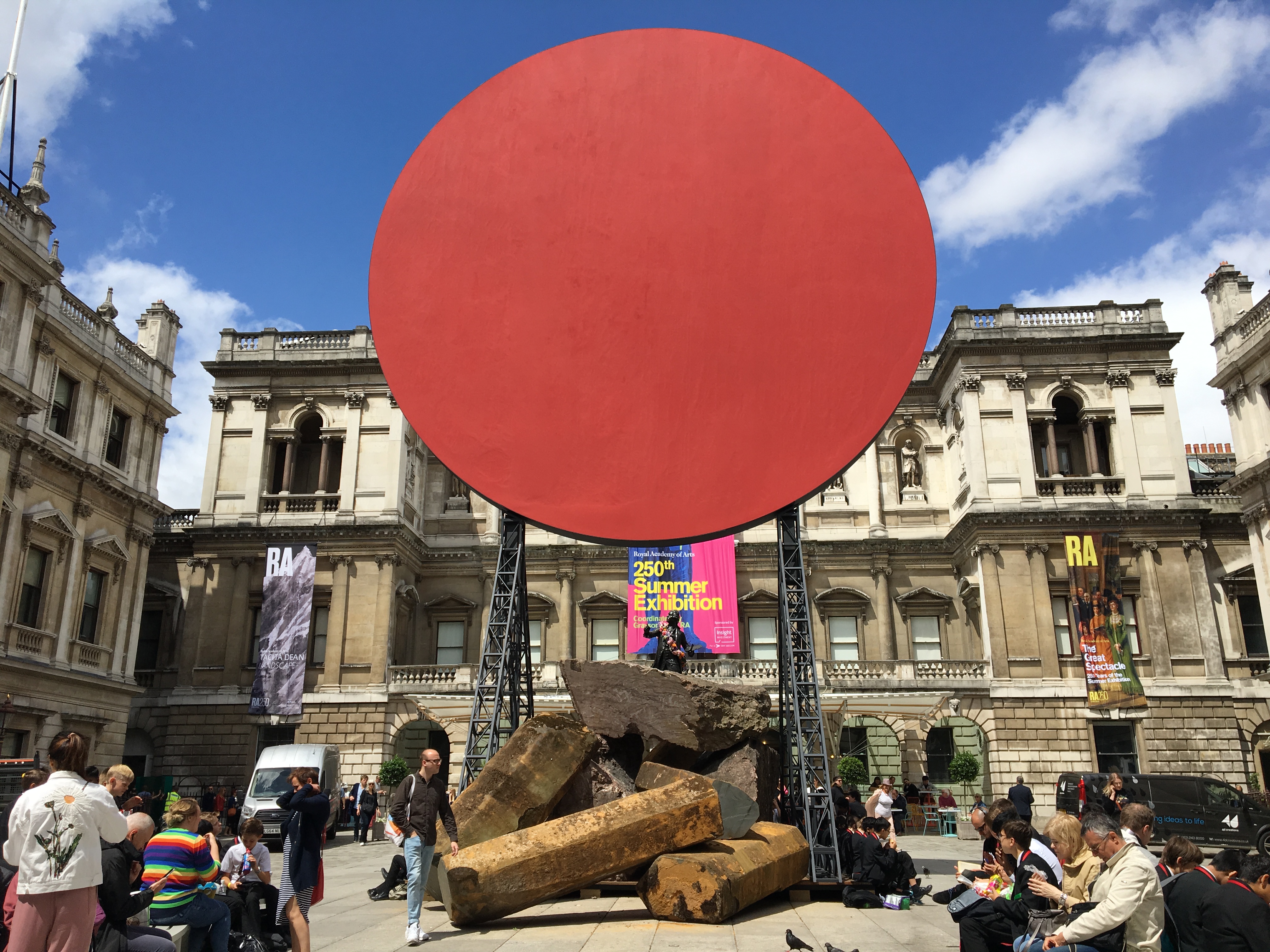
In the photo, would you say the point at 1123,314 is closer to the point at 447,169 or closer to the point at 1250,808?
the point at 1250,808

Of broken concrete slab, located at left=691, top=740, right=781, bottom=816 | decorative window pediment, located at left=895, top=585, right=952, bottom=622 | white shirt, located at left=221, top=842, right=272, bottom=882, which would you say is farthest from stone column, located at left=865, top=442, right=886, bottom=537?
white shirt, located at left=221, top=842, right=272, bottom=882

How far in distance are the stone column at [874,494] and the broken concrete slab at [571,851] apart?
26.2 metres

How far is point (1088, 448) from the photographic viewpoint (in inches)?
1264

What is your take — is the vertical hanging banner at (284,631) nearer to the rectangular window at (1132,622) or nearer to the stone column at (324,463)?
the stone column at (324,463)

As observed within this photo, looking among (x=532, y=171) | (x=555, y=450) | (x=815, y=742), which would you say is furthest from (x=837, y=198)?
(x=815, y=742)

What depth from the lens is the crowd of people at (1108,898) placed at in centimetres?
507

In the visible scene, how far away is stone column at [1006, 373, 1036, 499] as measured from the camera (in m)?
31.4

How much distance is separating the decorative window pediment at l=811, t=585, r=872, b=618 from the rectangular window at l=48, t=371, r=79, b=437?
79.6ft

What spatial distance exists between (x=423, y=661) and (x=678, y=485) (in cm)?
2552

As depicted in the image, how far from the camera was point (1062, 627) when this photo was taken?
3047 cm

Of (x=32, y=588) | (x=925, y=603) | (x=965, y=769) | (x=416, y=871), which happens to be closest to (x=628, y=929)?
(x=416, y=871)

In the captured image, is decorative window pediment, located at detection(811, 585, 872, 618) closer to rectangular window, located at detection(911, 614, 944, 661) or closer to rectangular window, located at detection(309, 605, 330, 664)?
rectangular window, located at detection(911, 614, 944, 661)

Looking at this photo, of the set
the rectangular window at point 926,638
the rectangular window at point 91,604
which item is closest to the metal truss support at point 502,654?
the rectangular window at point 91,604

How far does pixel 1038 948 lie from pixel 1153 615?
1137 inches
